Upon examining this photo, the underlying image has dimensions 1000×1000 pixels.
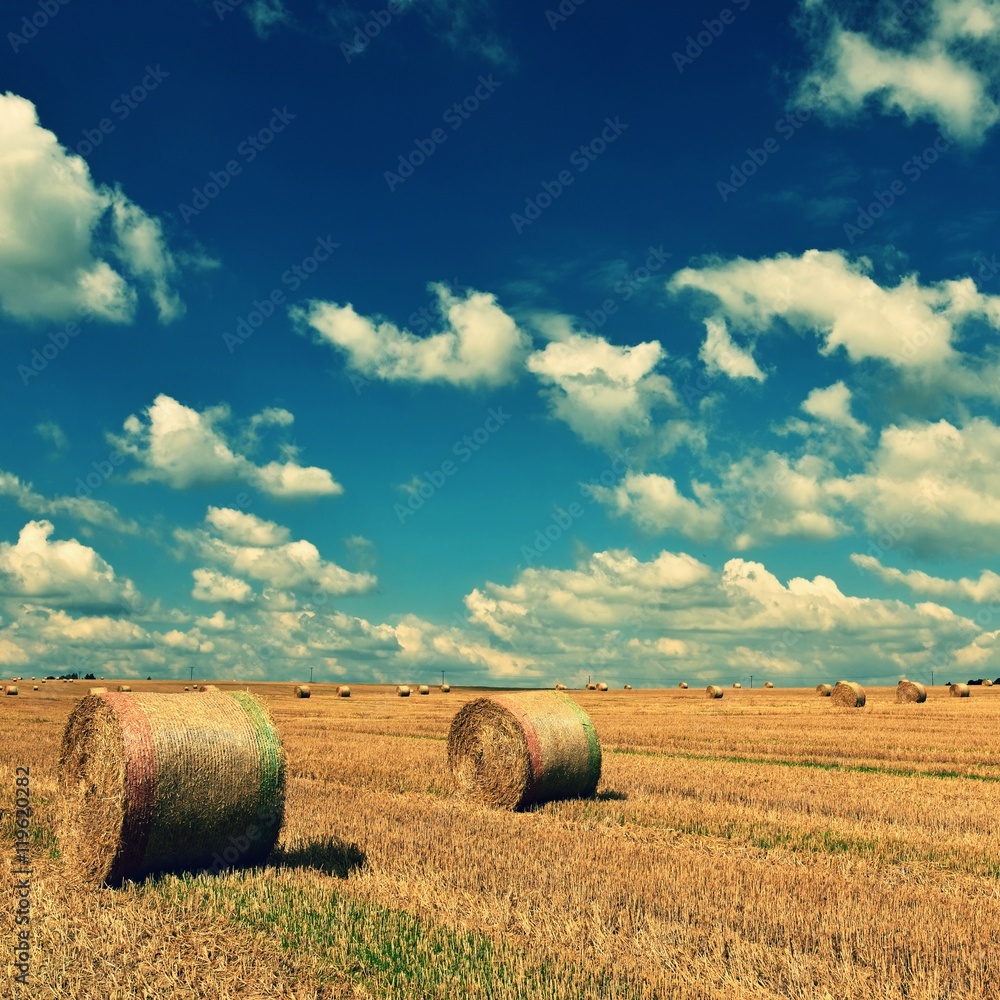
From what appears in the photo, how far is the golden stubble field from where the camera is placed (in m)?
6.11

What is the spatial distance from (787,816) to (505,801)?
4.16 meters

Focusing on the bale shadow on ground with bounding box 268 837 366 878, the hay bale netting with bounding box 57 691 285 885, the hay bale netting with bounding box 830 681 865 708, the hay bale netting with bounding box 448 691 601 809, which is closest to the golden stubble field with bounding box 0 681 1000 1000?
the bale shadow on ground with bounding box 268 837 366 878

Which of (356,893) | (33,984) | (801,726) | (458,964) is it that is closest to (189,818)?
(356,893)

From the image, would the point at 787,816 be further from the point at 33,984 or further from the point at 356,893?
the point at 33,984

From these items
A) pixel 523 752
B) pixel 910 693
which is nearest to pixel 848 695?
pixel 910 693

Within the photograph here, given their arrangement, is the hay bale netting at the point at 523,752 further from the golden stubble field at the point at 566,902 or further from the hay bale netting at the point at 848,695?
the hay bale netting at the point at 848,695

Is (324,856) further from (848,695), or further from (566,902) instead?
(848,695)

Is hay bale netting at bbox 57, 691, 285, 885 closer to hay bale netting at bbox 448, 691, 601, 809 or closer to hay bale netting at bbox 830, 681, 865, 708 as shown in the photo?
hay bale netting at bbox 448, 691, 601, 809

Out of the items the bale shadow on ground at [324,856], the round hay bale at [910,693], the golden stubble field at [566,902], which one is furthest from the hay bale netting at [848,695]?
the bale shadow on ground at [324,856]

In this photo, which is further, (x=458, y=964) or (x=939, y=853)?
(x=939, y=853)

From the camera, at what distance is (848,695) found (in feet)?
135

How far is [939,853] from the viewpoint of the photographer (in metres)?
10.2

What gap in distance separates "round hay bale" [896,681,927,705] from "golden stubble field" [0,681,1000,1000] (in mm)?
31179

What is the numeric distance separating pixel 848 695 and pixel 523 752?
31.4m
